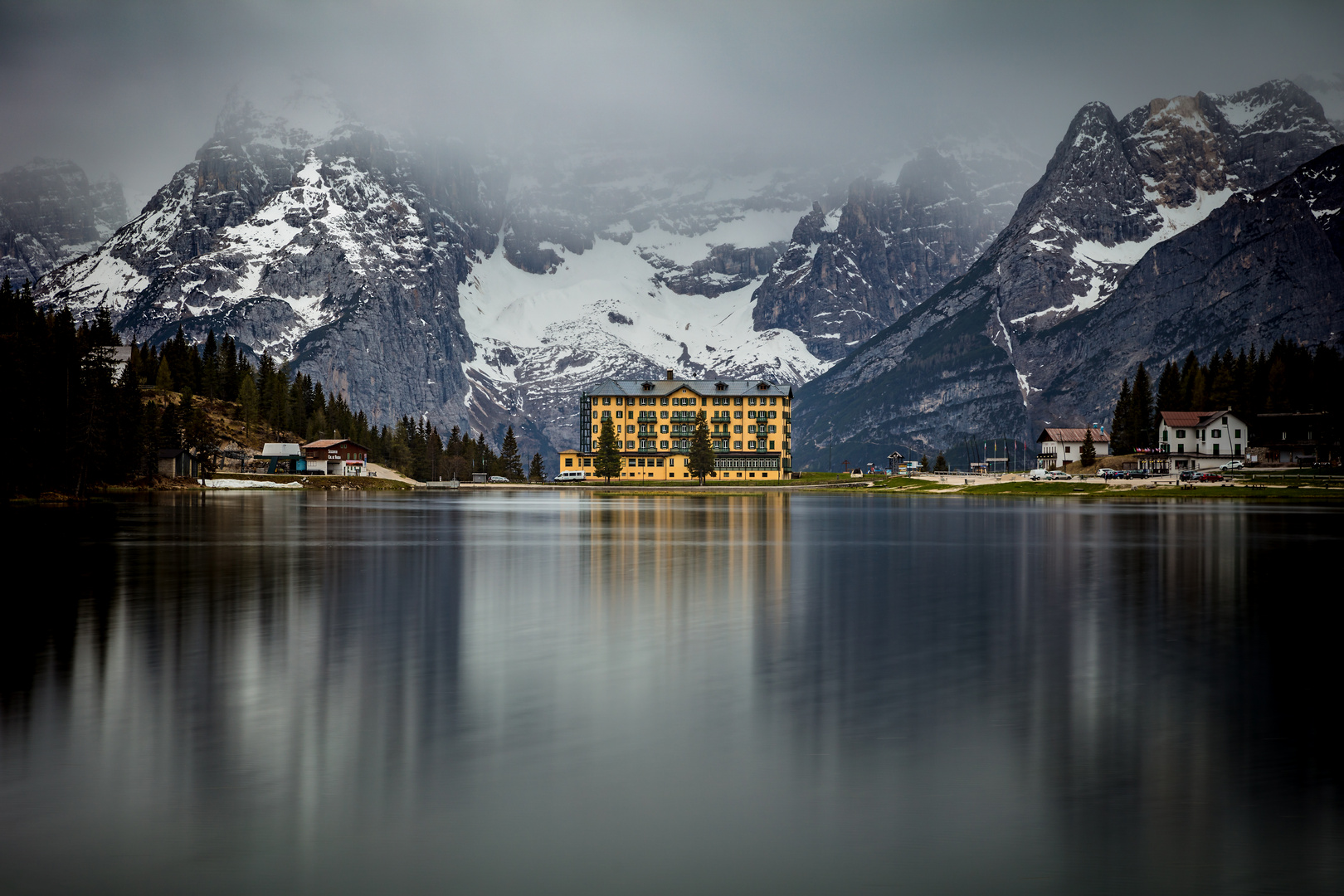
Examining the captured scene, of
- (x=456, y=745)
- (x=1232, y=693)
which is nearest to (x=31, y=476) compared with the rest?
(x=456, y=745)

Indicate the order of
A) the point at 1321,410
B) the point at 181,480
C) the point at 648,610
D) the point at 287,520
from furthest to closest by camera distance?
the point at 181,480 → the point at 1321,410 → the point at 287,520 → the point at 648,610

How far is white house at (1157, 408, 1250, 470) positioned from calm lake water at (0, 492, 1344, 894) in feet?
486

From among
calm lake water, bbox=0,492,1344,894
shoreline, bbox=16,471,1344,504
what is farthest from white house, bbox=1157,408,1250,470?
calm lake water, bbox=0,492,1344,894

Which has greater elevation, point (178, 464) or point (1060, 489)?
point (178, 464)

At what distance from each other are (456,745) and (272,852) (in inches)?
197

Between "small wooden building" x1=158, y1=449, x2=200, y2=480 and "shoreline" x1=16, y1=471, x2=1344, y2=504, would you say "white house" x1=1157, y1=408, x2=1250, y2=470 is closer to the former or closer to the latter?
"shoreline" x1=16, y1=471, x2=1344, y2=504

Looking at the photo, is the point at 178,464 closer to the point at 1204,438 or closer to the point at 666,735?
the point at 1204,438

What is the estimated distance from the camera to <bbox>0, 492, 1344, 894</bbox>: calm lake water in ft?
40.4

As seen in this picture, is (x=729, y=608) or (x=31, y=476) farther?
(x=31, y=476)

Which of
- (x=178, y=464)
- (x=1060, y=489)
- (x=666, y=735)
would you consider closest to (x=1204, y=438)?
(x=1060, y=489)

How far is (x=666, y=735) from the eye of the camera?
18.2 meters

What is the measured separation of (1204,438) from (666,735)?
618 feet

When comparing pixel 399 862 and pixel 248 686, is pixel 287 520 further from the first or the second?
pixel 399 862

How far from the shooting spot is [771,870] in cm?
1202
